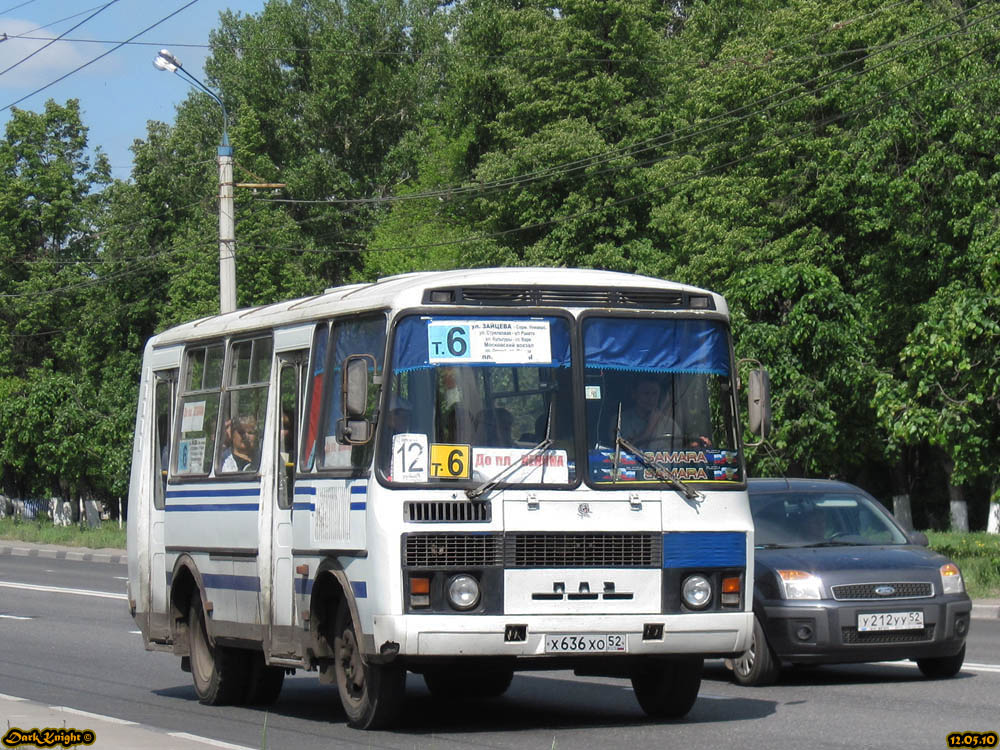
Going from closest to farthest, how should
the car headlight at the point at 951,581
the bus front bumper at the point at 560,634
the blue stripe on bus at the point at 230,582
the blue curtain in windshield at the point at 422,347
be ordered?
the bus front bumper at the point at 560,634 → the blue curtain in windshield at the point at 422,347 → the blue stripe on bus at the point at 230,582 → the car headlight at the point at 951,581

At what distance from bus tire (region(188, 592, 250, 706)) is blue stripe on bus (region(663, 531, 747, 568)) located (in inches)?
158

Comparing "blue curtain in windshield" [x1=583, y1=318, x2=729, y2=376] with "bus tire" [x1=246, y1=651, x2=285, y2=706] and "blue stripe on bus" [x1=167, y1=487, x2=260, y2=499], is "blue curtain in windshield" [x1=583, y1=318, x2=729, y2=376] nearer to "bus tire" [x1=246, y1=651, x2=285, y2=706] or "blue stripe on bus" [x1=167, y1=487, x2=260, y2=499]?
"blue stripe on bus" [x1=167, y1=487, x2=260, y2=499]

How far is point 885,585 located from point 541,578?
377cm

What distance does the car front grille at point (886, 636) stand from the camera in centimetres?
1276

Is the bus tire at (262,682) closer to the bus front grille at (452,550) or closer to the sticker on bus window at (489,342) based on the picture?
the bus front grille at (452,550)

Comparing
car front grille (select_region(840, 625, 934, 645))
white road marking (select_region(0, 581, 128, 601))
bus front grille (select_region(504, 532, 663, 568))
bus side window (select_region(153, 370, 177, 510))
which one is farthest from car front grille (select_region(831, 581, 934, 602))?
white road marking (select_region(0, 581, 128, 601))

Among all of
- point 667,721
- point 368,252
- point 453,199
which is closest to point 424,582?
point 667,721

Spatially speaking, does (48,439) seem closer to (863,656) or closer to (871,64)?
(871,64)

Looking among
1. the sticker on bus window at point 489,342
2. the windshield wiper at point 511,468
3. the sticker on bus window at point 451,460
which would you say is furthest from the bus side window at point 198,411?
the windshield wiper at point 511,468

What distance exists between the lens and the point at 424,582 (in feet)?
32.9

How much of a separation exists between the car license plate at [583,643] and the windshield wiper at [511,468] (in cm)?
91

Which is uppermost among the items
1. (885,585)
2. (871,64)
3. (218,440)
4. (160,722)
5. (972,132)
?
(871,64)

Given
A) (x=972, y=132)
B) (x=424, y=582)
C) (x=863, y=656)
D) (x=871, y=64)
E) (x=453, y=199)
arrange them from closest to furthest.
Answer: (x=424, y=582) → (x=863, y=656) → (x=972, y=132) → (x=871, y=64) → (x=453, y=199)

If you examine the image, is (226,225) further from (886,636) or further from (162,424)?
(886,636)
